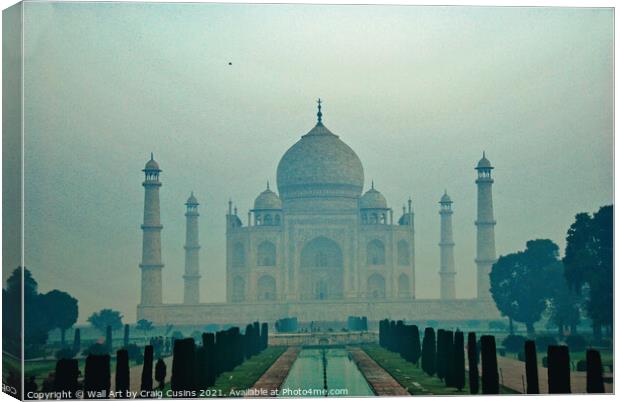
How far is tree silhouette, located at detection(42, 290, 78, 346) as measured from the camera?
1581 centimetres

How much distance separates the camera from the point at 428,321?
90.2 feet

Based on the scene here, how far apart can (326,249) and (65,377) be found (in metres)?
18.9

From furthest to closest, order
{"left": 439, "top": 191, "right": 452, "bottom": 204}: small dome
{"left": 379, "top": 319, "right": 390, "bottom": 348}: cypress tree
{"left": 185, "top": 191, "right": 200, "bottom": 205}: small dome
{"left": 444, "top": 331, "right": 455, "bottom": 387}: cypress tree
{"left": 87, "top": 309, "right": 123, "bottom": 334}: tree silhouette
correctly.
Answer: {"left": 439, "top": 191, "right": 452, "bottom": 204}: small dome < {"left": 379, "top": 319, "right": 390, "bottom": 348}: cypress tree < {"left": 185, "top": 191, "right": 200, "bottom": 205}: small dome < {"left": 87, "top": 309, "right": 123, "bottom": 334}: tree silhouette < {"left": 444, "top": 331, "right": 455, "bottom": 387}: cypress tree

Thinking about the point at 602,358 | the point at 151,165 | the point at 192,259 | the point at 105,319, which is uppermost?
the point at 151,165

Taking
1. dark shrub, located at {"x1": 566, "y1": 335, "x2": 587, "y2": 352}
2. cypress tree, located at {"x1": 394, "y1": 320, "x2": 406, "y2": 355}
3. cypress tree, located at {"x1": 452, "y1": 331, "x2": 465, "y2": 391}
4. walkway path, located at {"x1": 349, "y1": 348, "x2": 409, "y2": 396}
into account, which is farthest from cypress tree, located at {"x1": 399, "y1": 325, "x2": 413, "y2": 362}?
cypress tree, located at {"x1": 452, "y1": 331, "x2": 465, "y2": 391}

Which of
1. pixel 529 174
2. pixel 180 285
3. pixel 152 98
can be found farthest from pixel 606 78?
pixel 180 285

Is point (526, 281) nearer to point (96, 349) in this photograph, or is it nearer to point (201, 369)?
point (96, 349)

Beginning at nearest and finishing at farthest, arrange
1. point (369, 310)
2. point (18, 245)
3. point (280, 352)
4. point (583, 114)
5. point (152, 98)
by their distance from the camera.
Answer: point (18, 245) → point (583, 114) → point (152, 98) → point (280, 352) → point (369, 310)

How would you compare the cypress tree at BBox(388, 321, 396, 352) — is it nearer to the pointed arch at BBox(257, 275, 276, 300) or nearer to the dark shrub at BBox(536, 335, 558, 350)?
the dark shrub at BBox(536, 335, 558, 350)

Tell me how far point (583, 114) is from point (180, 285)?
29.8 ft

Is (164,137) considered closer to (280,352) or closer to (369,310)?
(280,352)

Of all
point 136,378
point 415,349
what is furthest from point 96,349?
point 415,349

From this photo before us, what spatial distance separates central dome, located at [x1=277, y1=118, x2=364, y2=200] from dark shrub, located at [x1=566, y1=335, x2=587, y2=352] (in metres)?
12.8

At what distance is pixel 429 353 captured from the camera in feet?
52.0
